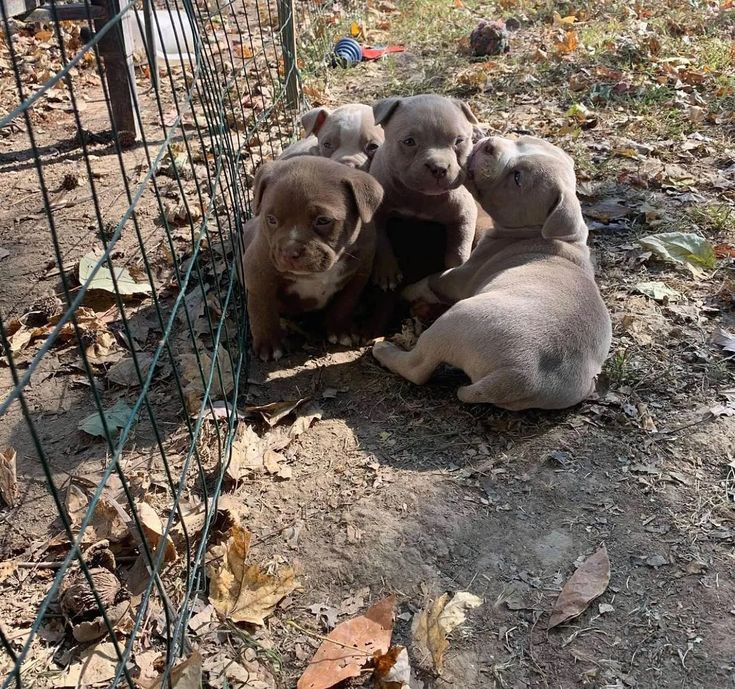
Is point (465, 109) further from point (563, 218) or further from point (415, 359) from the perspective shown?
point (415, 359)

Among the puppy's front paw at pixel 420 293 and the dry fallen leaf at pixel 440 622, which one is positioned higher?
the puppy's front paw at pixel 420 293

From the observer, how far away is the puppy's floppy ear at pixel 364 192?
3979 millimetres

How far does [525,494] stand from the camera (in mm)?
3330

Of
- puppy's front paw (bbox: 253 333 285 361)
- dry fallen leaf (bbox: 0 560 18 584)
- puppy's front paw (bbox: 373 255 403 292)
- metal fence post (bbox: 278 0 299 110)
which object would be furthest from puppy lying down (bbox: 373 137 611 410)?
metal fence post (bbox: 278 0 299 110)

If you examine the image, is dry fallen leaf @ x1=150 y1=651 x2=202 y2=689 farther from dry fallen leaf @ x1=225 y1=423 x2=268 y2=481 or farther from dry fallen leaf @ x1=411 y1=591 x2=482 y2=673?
dry fallen leaf @ x1=225 y1=423 x2=268 y2=481

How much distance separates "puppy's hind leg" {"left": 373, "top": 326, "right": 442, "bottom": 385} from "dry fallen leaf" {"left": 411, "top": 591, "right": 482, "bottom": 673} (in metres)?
1.33

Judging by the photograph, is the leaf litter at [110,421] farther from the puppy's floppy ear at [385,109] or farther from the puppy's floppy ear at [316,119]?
the puppy's floppy ear at [316,119]

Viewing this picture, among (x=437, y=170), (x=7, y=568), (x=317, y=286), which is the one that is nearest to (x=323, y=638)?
(x=7, y=568)

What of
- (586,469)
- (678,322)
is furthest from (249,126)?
(586,469)

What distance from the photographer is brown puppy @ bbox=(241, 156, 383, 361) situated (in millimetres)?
3904

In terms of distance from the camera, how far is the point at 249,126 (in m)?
6.95

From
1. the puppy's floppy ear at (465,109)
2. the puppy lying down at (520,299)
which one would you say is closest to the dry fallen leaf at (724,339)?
the puppy lying down at (520,299)

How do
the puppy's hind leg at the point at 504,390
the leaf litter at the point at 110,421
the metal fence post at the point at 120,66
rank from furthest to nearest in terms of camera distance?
1. the metal fence post at the point at 120,66
2. the leaf litter at the point at 110,421
3. the puppy's hind leg at the point at 504,390

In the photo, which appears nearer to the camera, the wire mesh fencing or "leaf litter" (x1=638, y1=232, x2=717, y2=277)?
the wire mesh fencing
